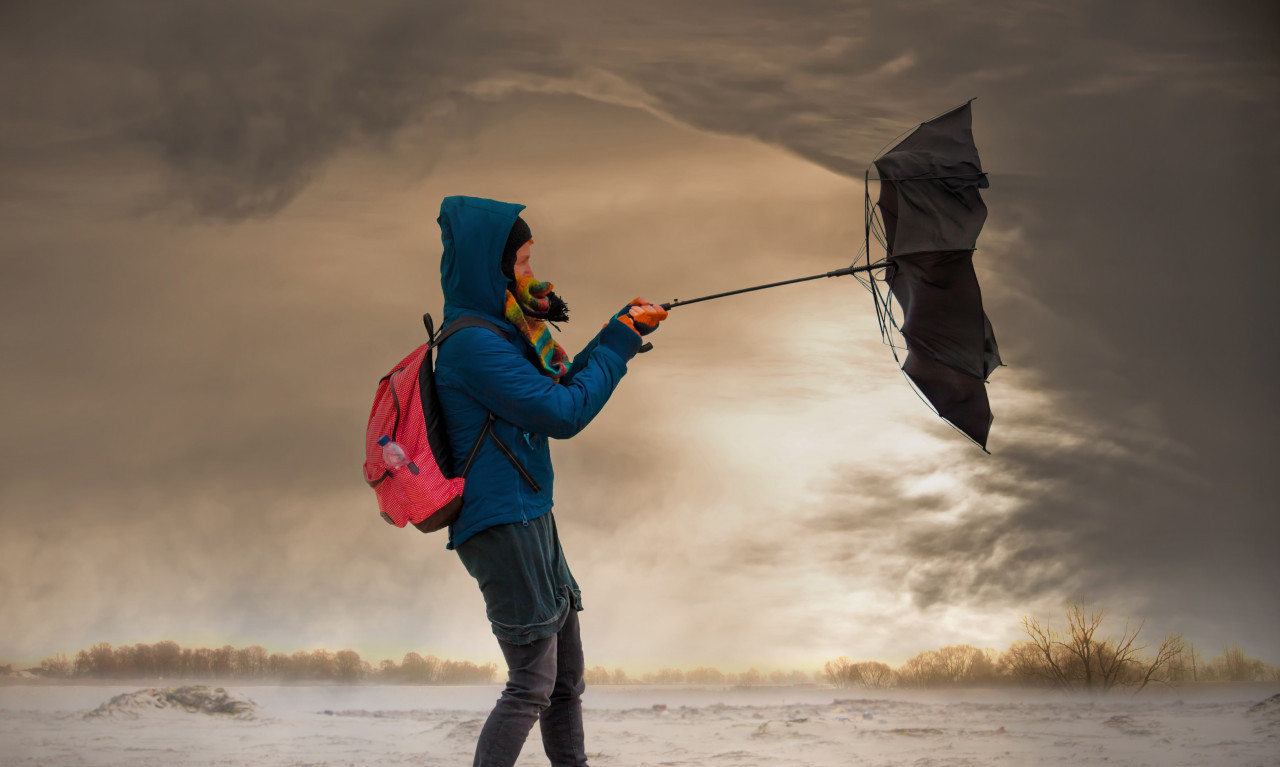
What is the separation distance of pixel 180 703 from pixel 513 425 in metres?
3.24

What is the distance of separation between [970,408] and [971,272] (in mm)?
346

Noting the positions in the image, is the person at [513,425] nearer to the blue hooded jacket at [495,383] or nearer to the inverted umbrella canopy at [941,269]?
the blue hooded jacket at [495,383]

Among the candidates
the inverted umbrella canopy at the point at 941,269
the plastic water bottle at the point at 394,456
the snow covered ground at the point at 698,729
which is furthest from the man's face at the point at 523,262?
the snow covered ground at the point at 698,729

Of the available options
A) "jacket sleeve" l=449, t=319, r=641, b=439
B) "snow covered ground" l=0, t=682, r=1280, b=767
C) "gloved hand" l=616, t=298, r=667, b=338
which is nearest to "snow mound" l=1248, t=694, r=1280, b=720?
"snow covered ground" l=0, t=682, r=1280, b=767

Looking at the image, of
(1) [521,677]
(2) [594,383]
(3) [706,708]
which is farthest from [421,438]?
(3) [706,708]

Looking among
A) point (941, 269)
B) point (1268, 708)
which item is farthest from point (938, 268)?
point (1268, 708)

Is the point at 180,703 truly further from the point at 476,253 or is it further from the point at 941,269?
the point at 941,269

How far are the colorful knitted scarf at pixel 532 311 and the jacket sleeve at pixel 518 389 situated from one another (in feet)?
0.32

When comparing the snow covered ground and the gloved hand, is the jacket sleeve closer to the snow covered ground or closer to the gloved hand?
the gloved hand

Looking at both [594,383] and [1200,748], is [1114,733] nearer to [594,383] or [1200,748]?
[1200,748]

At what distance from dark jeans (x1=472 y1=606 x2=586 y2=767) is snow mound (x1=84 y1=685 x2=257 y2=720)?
2800mm

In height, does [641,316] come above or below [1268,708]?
above

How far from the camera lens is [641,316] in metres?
2.03

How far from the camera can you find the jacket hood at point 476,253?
1.93 meters
